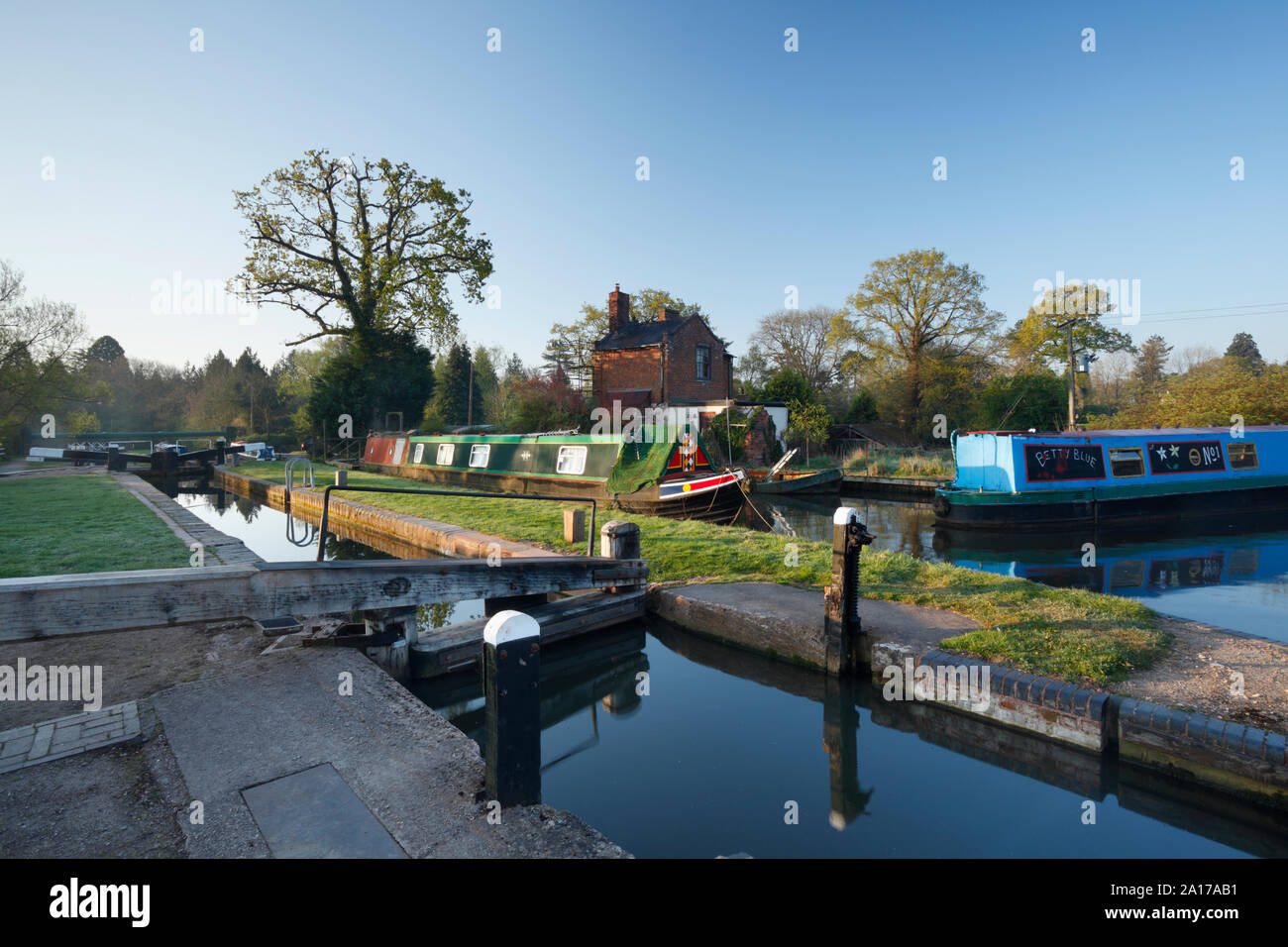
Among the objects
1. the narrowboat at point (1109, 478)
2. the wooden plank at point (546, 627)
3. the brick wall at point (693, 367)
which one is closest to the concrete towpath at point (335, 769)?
the wooden plank at point (546, 627)

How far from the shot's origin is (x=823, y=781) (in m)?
3.96

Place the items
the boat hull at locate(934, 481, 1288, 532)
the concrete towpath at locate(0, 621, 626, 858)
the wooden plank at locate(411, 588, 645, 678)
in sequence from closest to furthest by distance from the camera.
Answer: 1. the concrete towpath at locate(0, 621, 626, 858)
2. the wooden plank at locate(411, 588, 645, 678)
3. the boat hull at locate(934, 481, 1288, 532)

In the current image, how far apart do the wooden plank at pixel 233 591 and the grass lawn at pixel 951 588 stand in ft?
10.4

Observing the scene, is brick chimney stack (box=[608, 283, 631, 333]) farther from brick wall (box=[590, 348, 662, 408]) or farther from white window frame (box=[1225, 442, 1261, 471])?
white window frame (box=[1225, 442, 1261, 471])

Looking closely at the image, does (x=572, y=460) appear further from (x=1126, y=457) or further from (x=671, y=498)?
(x=1126, y=457)

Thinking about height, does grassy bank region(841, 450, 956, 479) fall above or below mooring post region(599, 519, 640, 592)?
above

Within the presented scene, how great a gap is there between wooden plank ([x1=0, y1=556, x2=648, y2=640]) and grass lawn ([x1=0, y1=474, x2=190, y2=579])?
3268 mm

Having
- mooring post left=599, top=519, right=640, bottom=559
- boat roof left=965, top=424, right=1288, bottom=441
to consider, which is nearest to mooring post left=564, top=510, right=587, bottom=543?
mooring post left=599, top=519, right=640, bottom=559

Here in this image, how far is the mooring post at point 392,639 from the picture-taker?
485 cm

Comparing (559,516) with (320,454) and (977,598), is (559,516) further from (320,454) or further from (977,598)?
(320,454)

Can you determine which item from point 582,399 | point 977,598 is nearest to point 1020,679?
point 977,598

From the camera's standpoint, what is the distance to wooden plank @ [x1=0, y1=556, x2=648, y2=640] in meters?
2.97

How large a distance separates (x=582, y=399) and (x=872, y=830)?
26.8 m

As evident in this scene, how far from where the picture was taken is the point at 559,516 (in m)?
11.6
